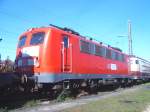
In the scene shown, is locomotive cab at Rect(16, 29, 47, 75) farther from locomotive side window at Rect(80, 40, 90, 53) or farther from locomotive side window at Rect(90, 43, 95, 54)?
locomotive side window at Rect(90, 43, 95, 54)

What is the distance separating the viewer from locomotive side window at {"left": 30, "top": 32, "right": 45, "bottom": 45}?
14137 millimetres

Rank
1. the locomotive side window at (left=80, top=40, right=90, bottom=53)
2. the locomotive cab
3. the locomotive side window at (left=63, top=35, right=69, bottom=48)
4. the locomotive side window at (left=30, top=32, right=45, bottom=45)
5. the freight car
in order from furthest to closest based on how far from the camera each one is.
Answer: the locomotive side window at (left=80, top=40, right=90, bottom=53) < the locomotive side window at (left=63, top=35, right=69, bottom=48) < the locomotive side window at (left=30, top=32, right=45, bottom=45) < the locomotive cab < the freight car

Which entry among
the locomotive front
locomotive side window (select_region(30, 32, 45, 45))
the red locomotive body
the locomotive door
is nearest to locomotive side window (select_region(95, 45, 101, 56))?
the red locomotive body

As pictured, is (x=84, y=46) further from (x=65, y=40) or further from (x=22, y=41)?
(x=22, y=41)

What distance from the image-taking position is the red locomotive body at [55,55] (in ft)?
44.3

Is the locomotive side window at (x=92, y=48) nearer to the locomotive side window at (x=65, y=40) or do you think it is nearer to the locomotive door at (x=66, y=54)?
the locomotive door at (x=66, y=54)

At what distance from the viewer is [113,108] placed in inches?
442

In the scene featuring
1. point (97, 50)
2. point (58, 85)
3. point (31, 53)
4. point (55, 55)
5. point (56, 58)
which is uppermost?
point (97, 50)

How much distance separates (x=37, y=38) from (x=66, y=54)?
1.64m

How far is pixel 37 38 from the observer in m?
14.4

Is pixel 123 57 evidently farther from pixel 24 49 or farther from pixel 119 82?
pixel 24 49

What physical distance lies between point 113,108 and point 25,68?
483 cm

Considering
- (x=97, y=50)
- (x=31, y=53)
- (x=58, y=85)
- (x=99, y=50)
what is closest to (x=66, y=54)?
(x=58, y=85)

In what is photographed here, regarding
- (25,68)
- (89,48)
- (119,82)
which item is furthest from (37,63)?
(119,82)
